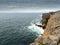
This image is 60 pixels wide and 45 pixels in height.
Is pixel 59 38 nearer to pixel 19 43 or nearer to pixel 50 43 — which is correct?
pixel 50 43

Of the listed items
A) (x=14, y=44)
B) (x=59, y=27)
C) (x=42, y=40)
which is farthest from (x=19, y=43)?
(x=42, y=40)

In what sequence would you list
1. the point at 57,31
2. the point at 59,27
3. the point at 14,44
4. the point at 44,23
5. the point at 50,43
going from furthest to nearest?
the point at 44,23 < the point at 14,44 < the point at 59,27 < the point at 57,31 < the point at 50,43

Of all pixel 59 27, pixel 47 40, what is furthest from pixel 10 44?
pixel 47 40

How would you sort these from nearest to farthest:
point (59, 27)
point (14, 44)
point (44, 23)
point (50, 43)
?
point (50, 43), point (59, 27), point (14, 44), point (44, 23)

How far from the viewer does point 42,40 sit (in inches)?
1567

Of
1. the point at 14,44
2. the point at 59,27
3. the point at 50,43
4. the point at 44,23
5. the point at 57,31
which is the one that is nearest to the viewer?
the point at 50,43

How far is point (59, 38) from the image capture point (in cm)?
4000

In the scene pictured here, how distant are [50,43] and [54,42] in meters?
0.87

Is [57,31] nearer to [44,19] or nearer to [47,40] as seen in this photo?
[47,40]

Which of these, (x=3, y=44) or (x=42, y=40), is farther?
(x=3, y=44)

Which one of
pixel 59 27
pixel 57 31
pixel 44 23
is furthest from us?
pixel 44 23

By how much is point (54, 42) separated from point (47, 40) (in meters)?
1.64

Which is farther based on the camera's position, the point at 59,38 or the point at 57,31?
the point at 57,31

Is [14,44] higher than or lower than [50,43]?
lower
